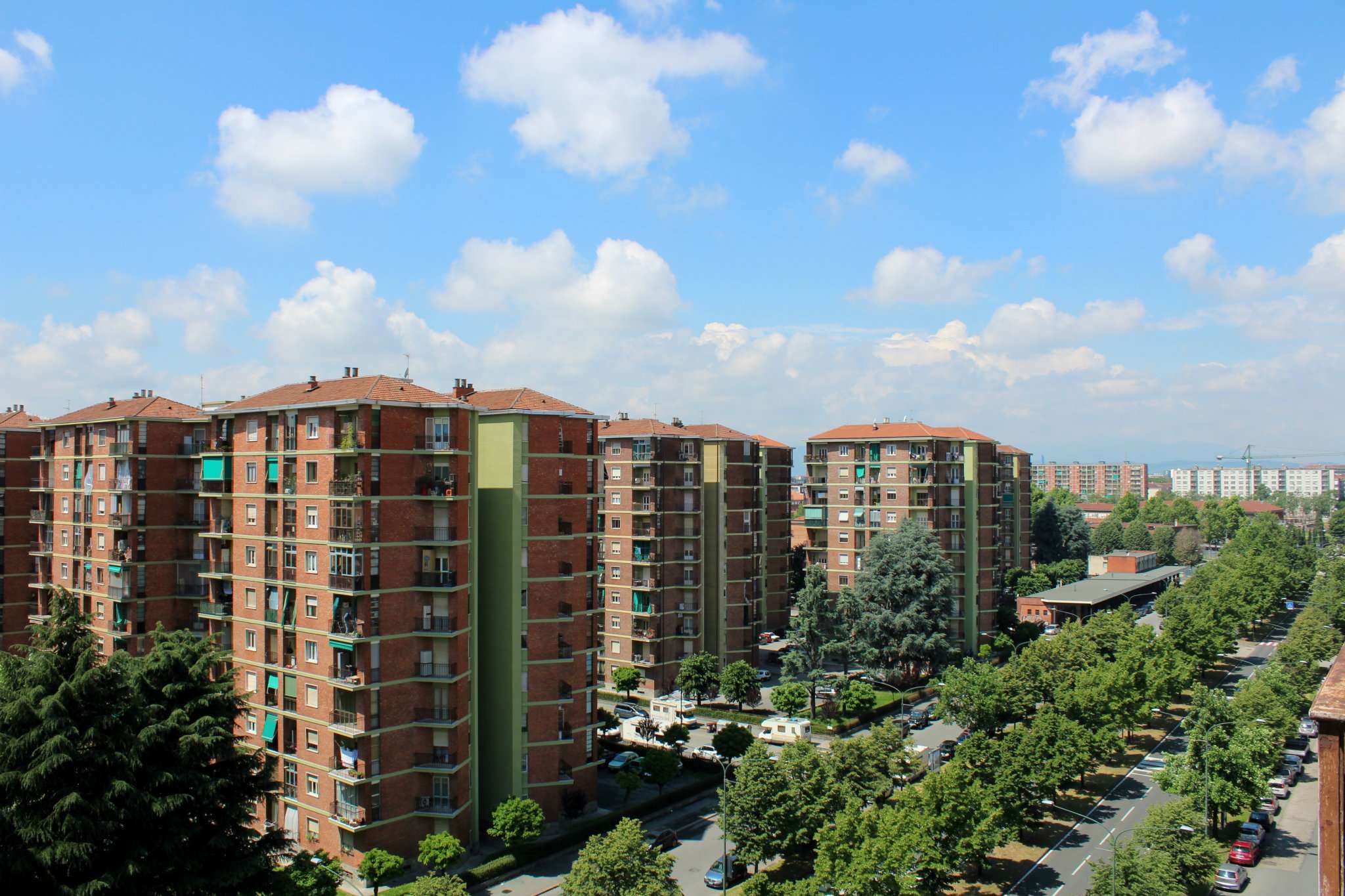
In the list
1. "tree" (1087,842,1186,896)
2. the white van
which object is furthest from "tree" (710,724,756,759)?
"tree" (1087,842,1186,896)

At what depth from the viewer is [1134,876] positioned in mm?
32875

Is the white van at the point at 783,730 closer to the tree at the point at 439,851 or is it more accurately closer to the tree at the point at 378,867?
the tree at the point at 439,851

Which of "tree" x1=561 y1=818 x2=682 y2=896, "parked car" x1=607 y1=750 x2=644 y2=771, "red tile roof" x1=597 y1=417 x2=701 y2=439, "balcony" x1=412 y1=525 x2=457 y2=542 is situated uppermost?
"red tile roof" x1=597 y1=417 x2=701 y2=439

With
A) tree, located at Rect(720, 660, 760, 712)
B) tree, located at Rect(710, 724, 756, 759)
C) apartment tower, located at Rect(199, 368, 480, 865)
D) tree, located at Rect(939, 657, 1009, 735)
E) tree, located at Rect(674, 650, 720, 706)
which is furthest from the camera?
tree, located at Rect(674, 650, 720, 706)

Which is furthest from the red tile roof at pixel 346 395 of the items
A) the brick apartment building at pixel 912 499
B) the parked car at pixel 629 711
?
the brick apartment building at pixel 912 499

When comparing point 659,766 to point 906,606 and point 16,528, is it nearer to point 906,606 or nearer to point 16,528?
point 906,606

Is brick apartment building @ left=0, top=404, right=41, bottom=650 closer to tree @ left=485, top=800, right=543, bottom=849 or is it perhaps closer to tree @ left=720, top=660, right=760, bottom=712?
tree @ left=485, top=800, right=543, bottom=849

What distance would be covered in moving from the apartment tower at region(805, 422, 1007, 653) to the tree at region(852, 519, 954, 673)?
17.9ft

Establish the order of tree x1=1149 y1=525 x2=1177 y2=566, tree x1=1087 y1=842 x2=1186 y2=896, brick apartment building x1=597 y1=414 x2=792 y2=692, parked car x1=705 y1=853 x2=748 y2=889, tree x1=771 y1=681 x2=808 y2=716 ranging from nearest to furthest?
tree x1=1087 y1=842 x2=1186 y2=896
parked car x1=705 y1=853 x2=748 y2=889
tree x1=771 y1=681 x2=808 y2=716
brick apartment building x1=597 y1=414 x2=792 y2=692
tree x1=1149 y1=525 x2=1177 y2=566

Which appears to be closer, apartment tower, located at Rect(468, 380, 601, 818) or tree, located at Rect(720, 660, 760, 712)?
apartment tower, located at Rect(468, 380, 601, 818)

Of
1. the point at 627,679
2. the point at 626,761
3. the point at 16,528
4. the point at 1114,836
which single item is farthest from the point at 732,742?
the point at 16,528

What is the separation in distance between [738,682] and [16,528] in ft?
165

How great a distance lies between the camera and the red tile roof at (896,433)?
8031 centimetres

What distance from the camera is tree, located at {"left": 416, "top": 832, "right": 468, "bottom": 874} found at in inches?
1423
